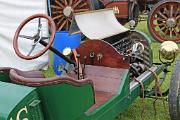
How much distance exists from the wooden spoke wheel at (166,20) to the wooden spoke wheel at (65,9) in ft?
4.56

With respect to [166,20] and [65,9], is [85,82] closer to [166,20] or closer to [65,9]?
[166,20]

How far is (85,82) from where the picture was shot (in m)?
2.36

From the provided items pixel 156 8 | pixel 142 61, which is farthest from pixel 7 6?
pixel 156 8

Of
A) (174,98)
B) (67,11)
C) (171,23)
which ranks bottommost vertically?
(174,98)

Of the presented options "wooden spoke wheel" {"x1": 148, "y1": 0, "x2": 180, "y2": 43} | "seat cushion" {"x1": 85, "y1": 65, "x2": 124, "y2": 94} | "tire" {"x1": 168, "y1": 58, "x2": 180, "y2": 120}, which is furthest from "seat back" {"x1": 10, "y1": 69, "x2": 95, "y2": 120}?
"wooden spoke wheel" {"x1": 148, "y1": 0, "x2": 180, "y2": 43}

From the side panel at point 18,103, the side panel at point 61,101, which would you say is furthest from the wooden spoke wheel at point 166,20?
the side panel at point 18,103

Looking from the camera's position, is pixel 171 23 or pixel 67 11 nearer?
pixel 171 23

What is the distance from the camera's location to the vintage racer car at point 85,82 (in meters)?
2.05

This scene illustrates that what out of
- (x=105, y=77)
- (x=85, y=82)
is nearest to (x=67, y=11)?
(x=105, y=77)

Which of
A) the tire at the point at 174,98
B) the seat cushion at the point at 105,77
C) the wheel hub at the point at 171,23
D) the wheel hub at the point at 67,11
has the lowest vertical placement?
the tire at the point at 174,98

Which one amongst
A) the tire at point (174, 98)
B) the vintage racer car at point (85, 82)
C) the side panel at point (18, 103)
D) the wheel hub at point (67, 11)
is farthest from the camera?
the wheel hub at point (67, 11)

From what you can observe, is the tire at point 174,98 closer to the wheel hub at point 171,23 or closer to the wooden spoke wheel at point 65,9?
the wheel hub at point 171,23

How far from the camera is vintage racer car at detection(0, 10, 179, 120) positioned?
6.74 feet

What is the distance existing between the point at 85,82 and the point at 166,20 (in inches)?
210
